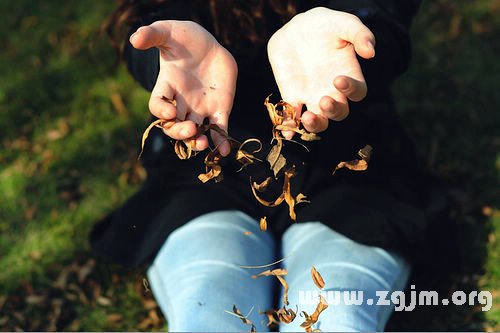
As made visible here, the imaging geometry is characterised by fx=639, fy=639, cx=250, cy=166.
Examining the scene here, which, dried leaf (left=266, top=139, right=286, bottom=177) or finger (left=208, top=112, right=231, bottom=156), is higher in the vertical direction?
finger (left=208, top=112, right=231, bottom=156)

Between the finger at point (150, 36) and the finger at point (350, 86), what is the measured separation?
414 millimetres

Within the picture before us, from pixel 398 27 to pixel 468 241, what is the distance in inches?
37.9

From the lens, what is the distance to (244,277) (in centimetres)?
191

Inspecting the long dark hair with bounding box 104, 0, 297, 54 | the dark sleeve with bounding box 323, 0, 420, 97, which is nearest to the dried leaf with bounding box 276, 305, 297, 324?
the dark sleeve with bounding box 323, 0, 420, 97

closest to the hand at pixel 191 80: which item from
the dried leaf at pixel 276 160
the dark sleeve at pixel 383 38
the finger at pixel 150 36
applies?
the finger at pixel 150 36

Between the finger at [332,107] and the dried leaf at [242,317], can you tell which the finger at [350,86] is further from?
the dried leaf at [242,317]

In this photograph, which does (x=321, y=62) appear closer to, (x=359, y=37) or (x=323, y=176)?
(x=359, y=37)

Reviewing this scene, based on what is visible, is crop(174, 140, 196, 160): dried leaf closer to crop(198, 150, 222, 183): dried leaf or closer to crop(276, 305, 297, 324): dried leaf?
crop(198, 150, 222, 183): dried leaf

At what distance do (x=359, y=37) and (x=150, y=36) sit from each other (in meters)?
0.47

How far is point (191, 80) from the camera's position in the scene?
1559 millimetres

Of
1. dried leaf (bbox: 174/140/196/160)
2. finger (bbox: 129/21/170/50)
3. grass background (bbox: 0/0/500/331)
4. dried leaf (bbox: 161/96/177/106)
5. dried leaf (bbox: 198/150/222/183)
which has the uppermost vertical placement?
finger (bbox: 129/21/170/50)

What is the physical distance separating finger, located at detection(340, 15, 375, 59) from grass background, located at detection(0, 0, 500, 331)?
1.09 meters

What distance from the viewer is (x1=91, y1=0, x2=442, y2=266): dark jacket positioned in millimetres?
1884

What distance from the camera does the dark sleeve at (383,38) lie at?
1806 mm
